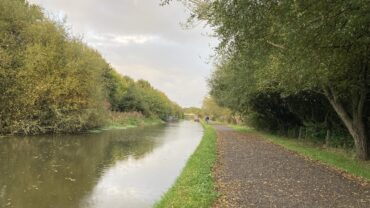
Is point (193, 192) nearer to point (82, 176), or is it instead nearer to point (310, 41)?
point (310, 41)

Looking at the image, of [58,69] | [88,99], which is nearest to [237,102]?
[88,99]

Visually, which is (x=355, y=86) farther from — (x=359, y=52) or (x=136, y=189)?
(x=136, y=189)

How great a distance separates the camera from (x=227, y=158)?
57.5 ft

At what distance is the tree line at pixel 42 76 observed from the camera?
2802 centimetres

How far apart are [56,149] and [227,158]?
31.6ft

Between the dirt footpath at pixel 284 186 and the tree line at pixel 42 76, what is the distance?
18580mm

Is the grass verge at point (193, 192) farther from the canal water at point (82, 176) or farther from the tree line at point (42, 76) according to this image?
the tree line at point (42, 76)

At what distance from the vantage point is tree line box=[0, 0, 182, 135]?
2802cm

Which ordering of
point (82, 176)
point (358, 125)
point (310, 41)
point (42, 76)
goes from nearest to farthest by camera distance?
point (310, 41) < point (82, 176) < point (358, 125) < point (42, 76)

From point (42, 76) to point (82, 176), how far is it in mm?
18802

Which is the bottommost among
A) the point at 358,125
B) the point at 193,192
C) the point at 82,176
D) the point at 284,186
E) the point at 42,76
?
the point at 82,176

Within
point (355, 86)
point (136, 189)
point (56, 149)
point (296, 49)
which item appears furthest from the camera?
point (56, 149)

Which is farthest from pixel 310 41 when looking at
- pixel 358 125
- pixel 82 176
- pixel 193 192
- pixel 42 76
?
pixel 42 76

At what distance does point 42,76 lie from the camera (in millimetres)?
30125
